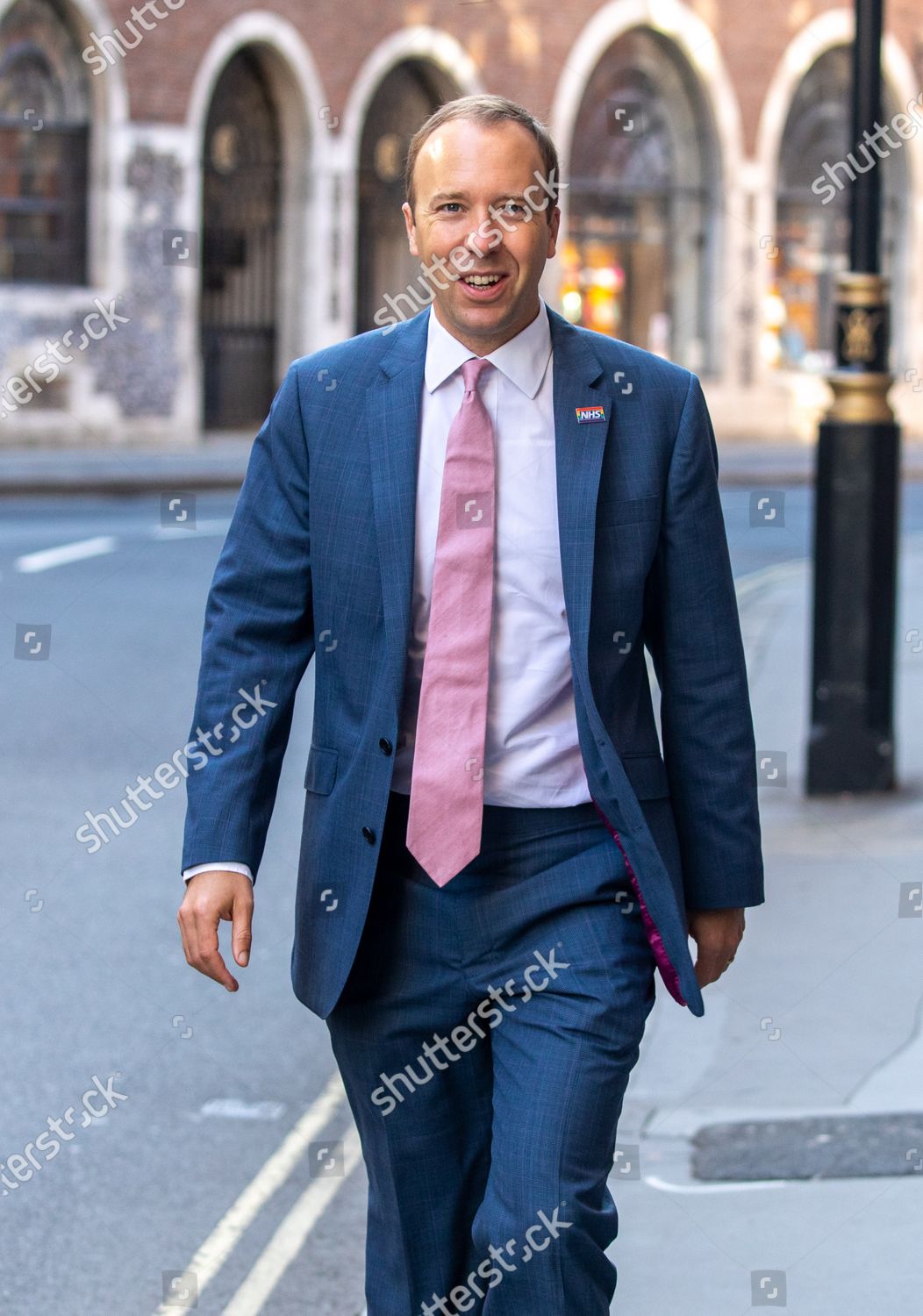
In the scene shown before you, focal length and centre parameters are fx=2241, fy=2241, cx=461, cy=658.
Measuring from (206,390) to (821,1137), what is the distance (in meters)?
24.8

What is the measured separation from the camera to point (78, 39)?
84.0ft

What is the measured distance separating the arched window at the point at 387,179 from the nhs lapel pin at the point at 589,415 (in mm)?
25897

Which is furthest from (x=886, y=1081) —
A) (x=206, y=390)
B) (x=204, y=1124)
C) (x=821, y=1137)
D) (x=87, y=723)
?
(x=206, y=390)

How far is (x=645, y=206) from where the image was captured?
104ft

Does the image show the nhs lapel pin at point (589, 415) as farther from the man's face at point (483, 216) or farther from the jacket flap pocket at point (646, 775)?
the jacket flap pocket at point (646, 775)

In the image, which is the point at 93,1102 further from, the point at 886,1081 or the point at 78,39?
the point at 78,39

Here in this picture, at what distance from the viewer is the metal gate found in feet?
91.8

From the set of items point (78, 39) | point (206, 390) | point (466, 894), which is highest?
point (78, 39)

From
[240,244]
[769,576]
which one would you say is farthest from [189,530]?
[240,244]

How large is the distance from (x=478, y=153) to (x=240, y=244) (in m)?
26.1

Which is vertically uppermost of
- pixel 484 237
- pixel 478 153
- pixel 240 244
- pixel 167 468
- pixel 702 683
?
pixel 240 244

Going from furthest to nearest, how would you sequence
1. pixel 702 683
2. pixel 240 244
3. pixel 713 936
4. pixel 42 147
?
pixel 240 244 → pixel 42 147 → pixel 713 936 → pixel 702 683

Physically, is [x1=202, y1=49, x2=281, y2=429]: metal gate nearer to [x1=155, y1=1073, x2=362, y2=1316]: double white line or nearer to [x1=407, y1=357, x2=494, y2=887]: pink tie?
[x1=155, y1=1073, x2=362, y2=1316]: double white line

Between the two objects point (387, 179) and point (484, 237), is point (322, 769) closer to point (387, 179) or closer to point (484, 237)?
point (484, 237)
